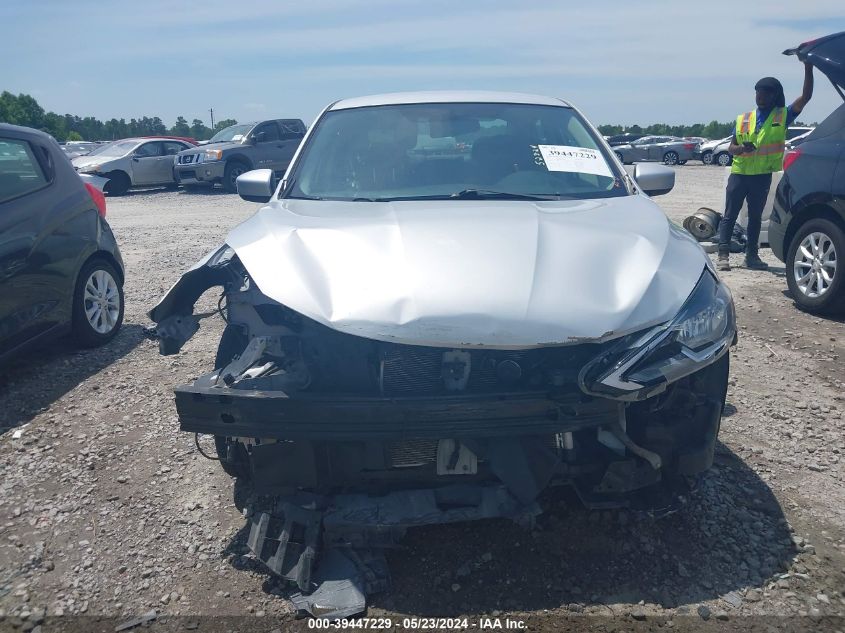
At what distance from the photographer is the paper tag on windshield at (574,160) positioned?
11.6 ft

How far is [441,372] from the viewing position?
229 cm

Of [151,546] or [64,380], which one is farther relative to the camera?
[64,380]

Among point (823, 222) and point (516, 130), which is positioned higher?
point (516, 130)

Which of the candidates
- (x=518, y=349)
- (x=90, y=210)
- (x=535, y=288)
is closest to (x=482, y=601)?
(x=518, y=349)

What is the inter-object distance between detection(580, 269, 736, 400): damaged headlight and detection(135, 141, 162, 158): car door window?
18592 mm

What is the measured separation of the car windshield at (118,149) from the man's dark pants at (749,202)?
15912 millimetres

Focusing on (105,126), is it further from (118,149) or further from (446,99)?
(446,99)

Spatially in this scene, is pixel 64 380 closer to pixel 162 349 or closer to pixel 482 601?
pixel 162 349

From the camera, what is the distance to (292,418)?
7.39 ft

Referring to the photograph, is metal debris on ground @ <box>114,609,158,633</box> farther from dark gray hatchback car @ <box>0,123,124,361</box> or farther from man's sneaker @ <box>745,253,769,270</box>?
man's sneaker @ <box>745,253,769,270</box>

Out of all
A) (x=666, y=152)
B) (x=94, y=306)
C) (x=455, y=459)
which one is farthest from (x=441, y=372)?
(x=666, y=152)

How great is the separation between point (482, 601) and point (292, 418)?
93cm

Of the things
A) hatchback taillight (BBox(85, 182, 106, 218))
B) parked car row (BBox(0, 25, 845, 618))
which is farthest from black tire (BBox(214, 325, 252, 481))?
hatchback taillight (BBox(85, 182, 106, 218))

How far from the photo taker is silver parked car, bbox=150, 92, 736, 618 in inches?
87.1
